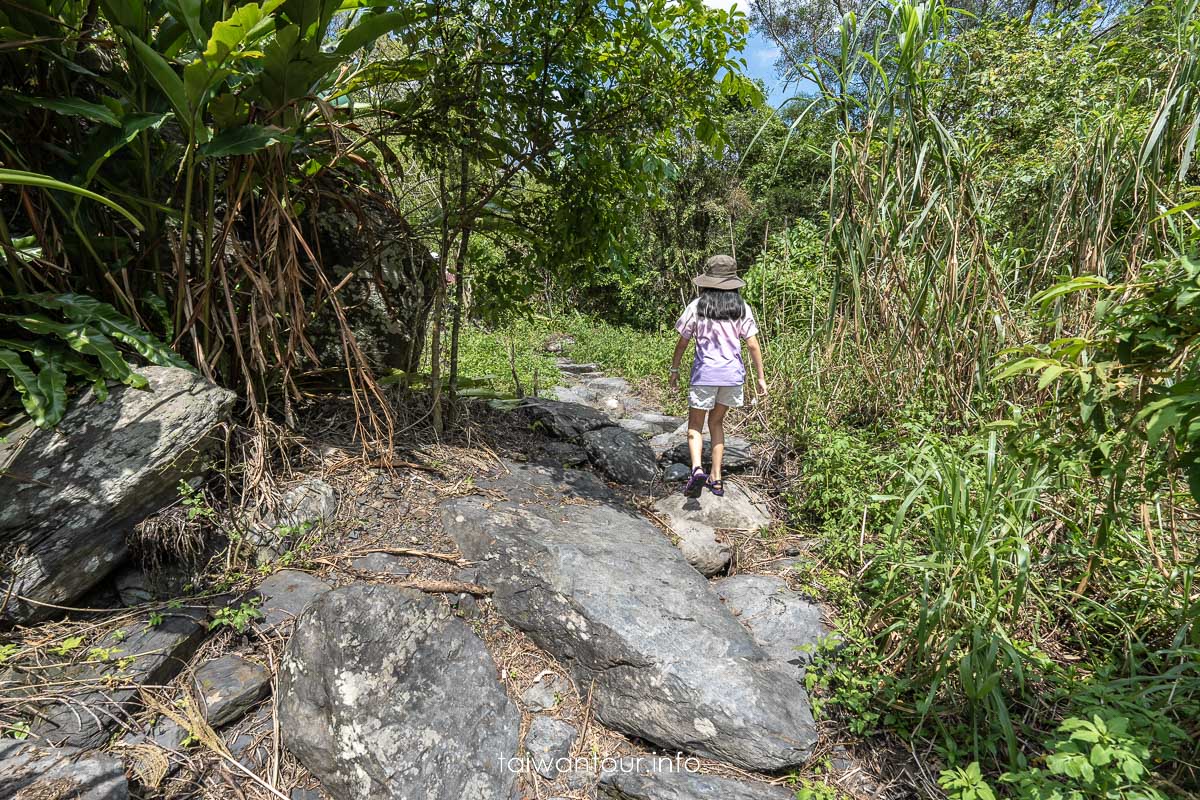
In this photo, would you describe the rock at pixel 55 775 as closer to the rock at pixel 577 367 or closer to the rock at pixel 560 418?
the rock at pixel 560 418

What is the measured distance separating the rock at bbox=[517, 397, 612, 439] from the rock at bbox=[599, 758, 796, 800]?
236 centimetres

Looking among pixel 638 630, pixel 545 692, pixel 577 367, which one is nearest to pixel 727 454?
pixel 638 630

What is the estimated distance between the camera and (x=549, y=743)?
2.10m

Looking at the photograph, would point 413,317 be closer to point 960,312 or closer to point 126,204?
point 126,204

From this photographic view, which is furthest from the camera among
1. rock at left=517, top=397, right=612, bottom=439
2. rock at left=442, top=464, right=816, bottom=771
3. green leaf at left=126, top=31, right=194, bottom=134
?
rock at left=517, top=397, right=612, bottom=439

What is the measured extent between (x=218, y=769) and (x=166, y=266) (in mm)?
2166

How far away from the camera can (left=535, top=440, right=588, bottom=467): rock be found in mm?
3777

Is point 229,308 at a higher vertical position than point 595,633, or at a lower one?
higher

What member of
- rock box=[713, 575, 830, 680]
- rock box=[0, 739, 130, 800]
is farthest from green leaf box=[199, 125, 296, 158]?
rock box=[713, 575, 830, 680]

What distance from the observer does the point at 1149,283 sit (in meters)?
1.40

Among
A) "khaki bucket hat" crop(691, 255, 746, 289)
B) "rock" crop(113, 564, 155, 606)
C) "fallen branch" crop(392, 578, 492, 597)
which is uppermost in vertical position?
"khaki bucket hat" crop(691, 255, 746, 289)

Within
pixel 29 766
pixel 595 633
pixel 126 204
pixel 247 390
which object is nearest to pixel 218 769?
pixel 29 766

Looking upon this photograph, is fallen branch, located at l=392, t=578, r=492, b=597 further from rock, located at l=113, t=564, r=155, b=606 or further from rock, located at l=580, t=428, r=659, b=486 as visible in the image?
rock, located at l=580, t=428, r=659, b=486

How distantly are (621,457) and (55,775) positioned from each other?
116 inches
